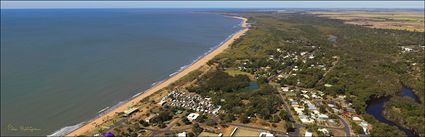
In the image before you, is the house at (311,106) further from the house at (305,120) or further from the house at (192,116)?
the house at (192,116)

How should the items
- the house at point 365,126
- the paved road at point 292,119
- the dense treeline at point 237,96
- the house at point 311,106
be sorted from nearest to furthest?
the paved road at point 292,119 < the house at point 365,126 < the dense treeline at point 237,96 < the house at point 311,106

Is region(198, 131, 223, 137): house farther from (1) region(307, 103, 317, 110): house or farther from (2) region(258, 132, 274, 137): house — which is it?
(1) region(307, 103, 317, 110): house

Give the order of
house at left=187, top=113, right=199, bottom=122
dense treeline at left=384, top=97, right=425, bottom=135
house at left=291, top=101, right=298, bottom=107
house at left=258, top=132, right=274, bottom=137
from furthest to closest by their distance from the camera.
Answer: house at left=291, top=101, right=298, bottom=107 < house at left=187, top=113, right=199, bottom=122 < dense treeline at left=384, top=97, right=425, bottom=135 < house at left=258, top=132, right=274, bottom=137

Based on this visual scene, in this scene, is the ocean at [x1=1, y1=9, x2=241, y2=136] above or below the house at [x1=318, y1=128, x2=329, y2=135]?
above

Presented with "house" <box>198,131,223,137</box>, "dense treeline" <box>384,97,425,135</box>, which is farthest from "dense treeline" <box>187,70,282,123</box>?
"dense treeline" <box>384,97,425,135</box>

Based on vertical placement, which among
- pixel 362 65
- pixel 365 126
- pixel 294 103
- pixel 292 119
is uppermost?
pixel 362 65

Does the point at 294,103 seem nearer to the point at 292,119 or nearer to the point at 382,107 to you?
the point at 292,119

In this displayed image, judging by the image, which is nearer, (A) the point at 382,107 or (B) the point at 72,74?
(A) the point at 382,107

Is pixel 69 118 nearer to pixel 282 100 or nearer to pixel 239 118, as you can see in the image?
pixel 239 118

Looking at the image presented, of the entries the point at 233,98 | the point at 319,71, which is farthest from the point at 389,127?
the point at 319,71

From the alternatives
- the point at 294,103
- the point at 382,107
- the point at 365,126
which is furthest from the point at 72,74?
the point at 382,107

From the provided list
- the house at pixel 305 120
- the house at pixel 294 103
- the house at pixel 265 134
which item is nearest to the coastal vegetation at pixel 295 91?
the house at pixel 305 120

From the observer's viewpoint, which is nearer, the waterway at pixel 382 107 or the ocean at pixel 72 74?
the waterway at pixel 382 107
